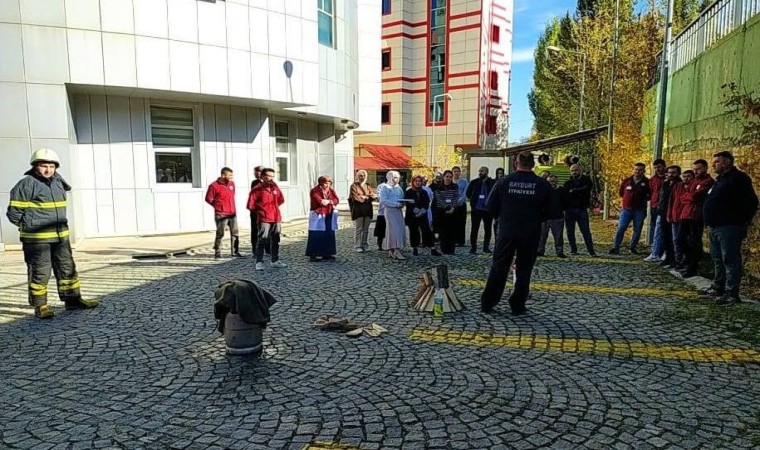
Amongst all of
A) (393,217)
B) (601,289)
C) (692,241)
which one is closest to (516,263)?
(601,289)

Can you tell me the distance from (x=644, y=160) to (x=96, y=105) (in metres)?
14.3

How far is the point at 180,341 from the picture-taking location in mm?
5188

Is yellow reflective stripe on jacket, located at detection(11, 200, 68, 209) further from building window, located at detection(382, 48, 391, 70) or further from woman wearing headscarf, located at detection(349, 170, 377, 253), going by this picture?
building window, located at detection(382, 48, 391, 70)

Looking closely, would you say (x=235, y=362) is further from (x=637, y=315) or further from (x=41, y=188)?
(x=637, y=315)

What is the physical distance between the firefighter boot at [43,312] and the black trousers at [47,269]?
1.9 inches

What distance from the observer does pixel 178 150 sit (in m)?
13.7

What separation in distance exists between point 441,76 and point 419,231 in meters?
31.6

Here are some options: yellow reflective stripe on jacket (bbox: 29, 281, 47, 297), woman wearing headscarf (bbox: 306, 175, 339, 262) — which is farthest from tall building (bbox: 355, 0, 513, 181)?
yellow reflective stripe on jacket (bbox: 29, 281, 47, 297)

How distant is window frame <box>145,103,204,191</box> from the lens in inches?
518

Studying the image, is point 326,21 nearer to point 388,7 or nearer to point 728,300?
point 728,300

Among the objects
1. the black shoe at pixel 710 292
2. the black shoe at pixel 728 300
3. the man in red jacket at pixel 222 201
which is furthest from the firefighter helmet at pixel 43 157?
the black shoe at pixel 710 292

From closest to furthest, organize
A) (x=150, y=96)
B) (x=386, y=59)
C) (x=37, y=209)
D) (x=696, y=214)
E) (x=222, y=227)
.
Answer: (x=37, y=209) → (x=696, y=214) → (x=222, y=227) → (x=150, y=96) → (x=386, y=59)

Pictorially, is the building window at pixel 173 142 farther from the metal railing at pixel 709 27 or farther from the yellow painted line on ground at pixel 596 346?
the metal railing at pixel 709 27

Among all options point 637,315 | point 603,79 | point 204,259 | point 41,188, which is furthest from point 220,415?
point 603,79
